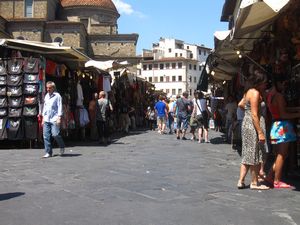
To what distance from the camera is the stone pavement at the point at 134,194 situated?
15.7 feet

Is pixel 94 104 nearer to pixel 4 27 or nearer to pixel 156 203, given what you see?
pixel 156 203

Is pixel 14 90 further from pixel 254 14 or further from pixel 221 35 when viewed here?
pixel 254 14

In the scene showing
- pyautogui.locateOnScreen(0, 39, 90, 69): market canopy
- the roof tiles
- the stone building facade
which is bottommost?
pyautogui.locateOnScreen(0, 39, 90, 69): market canopy

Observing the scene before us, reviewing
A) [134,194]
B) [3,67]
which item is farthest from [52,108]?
[134,194]

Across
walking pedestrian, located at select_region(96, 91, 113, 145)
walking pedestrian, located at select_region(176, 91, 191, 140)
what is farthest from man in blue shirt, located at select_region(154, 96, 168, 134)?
walking pedestrian, located at select_region(96, 91, 113, 145)

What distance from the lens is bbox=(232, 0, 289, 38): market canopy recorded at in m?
5.54

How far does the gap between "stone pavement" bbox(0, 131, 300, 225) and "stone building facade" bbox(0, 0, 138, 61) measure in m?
47.1

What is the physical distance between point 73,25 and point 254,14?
50.0 m

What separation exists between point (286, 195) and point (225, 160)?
398 centimetres

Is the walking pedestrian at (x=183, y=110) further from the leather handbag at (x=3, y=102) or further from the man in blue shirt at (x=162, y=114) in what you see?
the leather handbag at (x=3, y=102)

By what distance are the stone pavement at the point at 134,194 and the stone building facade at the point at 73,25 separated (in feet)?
155

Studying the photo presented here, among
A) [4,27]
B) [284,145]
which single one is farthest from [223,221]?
[4,27]

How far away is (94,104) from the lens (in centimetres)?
1484

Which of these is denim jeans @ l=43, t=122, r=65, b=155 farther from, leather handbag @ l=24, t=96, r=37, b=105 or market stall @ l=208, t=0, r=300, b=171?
market stall @ l=208, t=0, r=300, b=171
